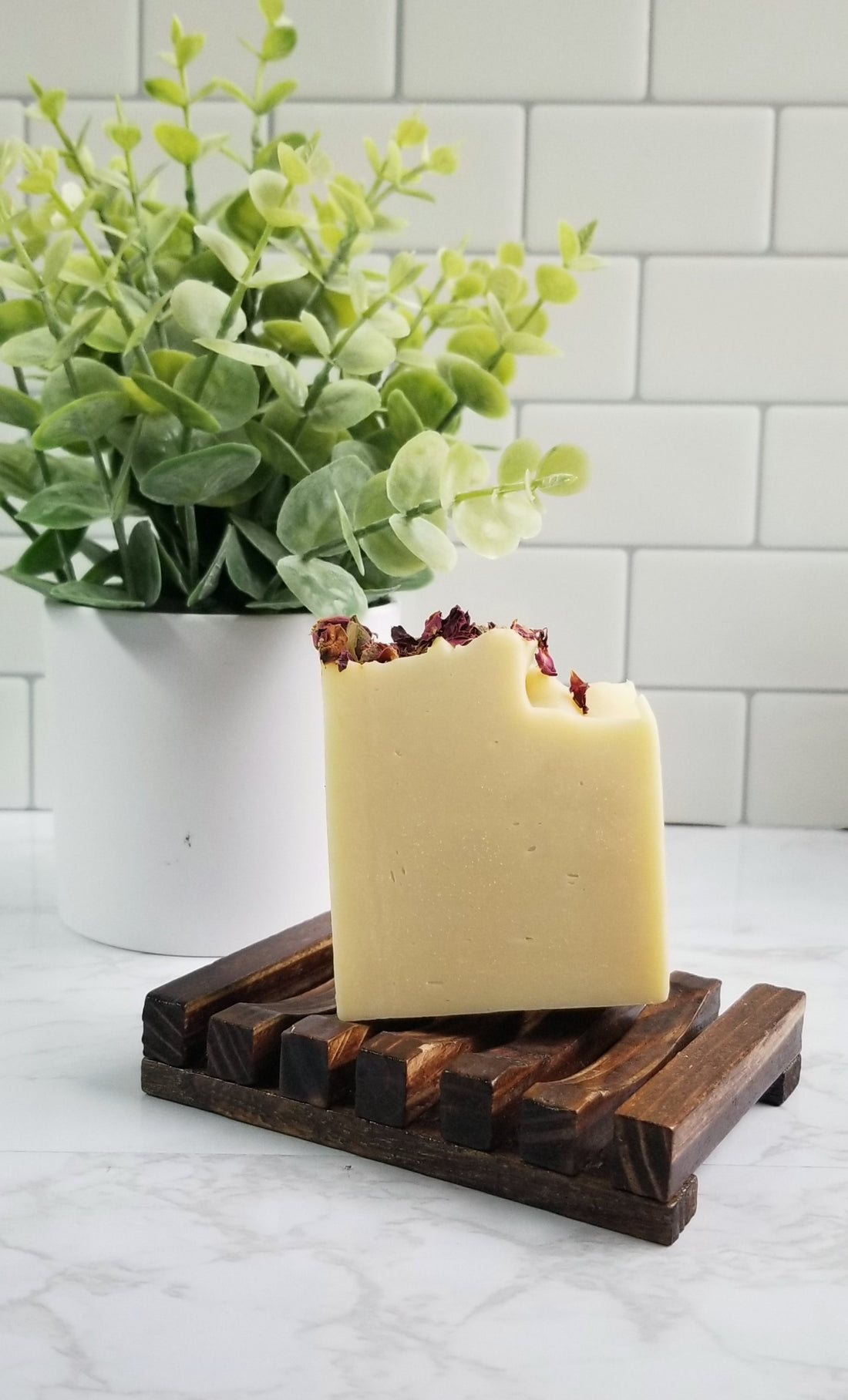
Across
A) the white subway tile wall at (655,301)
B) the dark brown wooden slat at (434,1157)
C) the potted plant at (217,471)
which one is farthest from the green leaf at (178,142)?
the dark brown wooden slat at (434,1157)

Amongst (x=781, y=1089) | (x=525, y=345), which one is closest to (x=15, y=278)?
(x=525, y=345)

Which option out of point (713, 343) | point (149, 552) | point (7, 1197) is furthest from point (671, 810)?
point (7, 1197)

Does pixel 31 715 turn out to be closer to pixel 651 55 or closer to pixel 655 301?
pixel 655 301

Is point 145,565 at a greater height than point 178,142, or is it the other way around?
point 178,142

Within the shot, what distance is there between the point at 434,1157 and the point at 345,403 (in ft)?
1.14

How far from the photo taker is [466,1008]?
0.52 meters

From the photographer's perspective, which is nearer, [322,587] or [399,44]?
[322,587]

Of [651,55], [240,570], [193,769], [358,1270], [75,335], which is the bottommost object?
[358,1270]

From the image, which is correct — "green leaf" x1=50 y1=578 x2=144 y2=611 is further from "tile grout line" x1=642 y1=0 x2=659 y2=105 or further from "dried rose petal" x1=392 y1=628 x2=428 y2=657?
"tile grout line" x1=642 y1=0 x2=659 y2=105

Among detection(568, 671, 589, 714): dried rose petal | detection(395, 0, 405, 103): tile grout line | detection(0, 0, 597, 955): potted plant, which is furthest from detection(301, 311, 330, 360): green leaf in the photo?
detection(395, 0, 405, 103): tile grout line

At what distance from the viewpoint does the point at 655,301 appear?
945 millimetres

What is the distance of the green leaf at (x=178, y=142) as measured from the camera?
0.61 m

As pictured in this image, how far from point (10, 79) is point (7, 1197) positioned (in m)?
0.78

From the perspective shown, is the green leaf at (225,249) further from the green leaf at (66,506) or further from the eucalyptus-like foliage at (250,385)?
the green leaf at (66,506)
